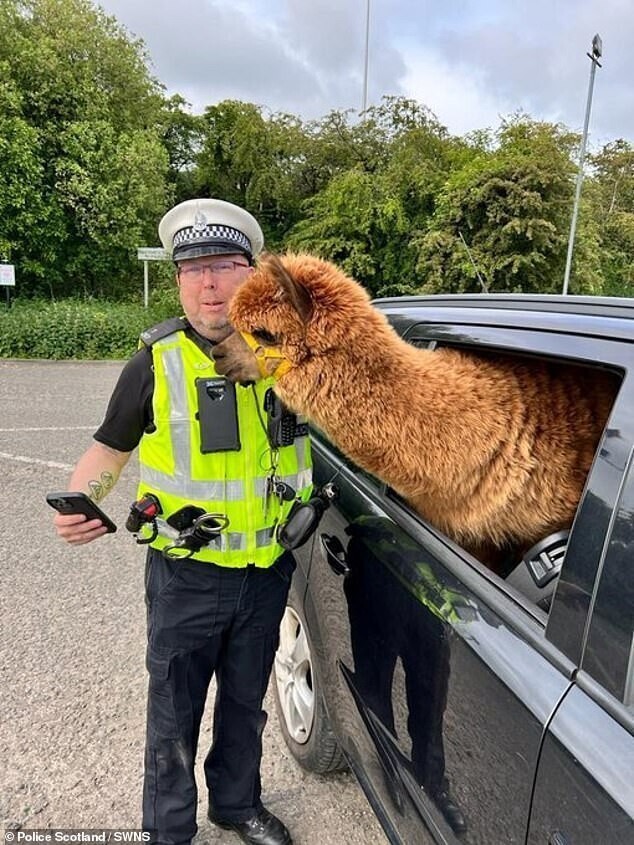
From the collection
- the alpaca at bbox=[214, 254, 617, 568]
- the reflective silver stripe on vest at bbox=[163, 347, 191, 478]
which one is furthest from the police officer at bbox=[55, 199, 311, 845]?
the alpaca at bbox=[214, 254, 617, 568]

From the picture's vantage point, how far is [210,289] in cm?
201

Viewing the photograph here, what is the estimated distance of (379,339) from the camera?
2.02 metres

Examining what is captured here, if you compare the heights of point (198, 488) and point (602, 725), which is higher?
point (198, 488)

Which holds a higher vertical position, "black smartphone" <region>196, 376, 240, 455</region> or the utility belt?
"black smartphone" <region>196, 376, 240, 455</region>

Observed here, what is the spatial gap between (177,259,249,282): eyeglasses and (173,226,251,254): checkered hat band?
70 millimetres

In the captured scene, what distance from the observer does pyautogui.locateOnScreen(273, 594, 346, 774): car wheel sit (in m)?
2.50

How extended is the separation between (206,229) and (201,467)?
0.77 m

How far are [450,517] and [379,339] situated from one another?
624mm

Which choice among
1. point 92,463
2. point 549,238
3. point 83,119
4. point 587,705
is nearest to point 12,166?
point 83,119

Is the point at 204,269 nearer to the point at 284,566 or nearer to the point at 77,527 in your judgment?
the point at 77,527

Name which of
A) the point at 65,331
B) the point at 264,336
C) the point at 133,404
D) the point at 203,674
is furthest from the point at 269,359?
the point at 65,331

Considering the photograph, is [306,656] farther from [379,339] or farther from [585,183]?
[585,183]

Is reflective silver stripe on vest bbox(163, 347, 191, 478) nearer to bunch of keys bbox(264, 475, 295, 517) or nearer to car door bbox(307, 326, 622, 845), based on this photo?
bunch of keys bbox(264, 475, 295, 517)

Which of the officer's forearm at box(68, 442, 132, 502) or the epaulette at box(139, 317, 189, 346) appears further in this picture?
the officer's forearm at box(68, 442, 132, 502)
